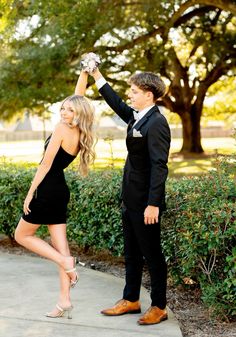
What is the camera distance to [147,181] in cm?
451

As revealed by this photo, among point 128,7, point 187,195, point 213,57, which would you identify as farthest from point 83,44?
point 187,195

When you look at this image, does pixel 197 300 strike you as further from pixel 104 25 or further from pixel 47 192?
pixel 104 25

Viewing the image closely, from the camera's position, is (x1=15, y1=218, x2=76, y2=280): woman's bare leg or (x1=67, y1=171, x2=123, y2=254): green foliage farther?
(x1=67, y1=171, x2=123, y2=254): green foliage

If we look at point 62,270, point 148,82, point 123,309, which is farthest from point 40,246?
point 148,82

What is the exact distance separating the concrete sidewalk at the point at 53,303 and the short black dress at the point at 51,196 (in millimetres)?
761

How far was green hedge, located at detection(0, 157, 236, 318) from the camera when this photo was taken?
457 cm

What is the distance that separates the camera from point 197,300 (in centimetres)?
543

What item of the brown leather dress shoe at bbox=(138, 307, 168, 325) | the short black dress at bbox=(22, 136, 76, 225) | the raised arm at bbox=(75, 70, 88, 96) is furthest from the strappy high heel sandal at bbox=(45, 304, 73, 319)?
the raised arm at bbox=(75, 70, 88, 96)

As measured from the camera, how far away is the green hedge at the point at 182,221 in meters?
4.57

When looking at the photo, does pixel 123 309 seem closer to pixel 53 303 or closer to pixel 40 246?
pixel 53 303

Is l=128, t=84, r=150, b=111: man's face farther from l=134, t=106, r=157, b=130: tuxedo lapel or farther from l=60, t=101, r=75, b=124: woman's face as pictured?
l=60, t=101, r=75, b=124: woman's face

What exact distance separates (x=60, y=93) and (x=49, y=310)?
54.3 feet

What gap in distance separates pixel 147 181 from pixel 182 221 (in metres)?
0.73

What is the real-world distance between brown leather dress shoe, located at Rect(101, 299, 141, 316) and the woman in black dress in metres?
0.32
